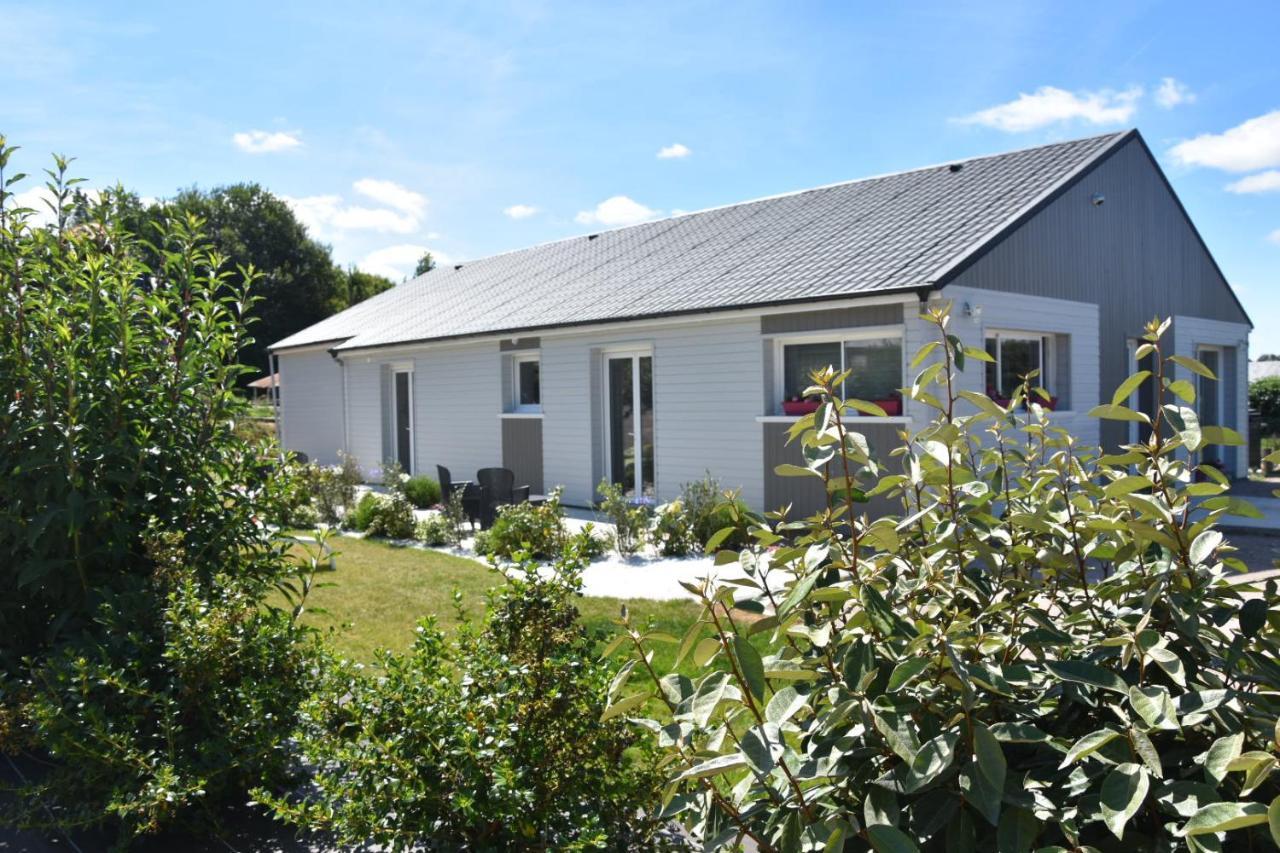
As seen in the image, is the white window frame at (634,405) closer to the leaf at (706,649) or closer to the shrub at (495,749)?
the shrub at (495,749)

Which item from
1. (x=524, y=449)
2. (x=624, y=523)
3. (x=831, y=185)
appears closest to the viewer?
(x=624, y=523)

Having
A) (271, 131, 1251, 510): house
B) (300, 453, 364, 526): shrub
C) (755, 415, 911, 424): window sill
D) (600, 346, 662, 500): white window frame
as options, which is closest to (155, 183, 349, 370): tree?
(271, 131, 1251, 510): house

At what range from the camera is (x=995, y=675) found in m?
1.46

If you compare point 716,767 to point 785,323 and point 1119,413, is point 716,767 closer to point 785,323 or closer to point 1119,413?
point 1119,413

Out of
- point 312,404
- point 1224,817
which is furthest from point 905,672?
point 312,404

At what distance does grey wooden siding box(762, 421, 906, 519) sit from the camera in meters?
10.4

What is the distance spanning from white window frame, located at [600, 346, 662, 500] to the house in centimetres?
4

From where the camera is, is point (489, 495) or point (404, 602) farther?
point (489, 495)

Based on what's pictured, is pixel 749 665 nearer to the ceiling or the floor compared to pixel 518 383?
nearer to the floor

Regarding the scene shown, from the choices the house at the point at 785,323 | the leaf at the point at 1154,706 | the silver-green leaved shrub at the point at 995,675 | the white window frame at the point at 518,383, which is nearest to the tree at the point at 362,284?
the house at the point at 785,323

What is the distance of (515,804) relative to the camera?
2.32 meters

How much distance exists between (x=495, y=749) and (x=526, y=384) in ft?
47.4

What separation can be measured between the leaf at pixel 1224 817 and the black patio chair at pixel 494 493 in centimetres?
1179

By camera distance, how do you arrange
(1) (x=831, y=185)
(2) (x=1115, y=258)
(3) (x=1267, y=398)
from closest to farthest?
(2) (x=1115, y=258)
(1) (x=831, y=185)
(3) (x=1267, y=398)
